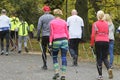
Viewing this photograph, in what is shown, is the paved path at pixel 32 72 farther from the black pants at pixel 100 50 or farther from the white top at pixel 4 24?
the white top at pixel 4 24

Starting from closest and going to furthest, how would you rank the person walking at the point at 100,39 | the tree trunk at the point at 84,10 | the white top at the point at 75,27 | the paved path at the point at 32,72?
1. the person walking at the point at 100,39
2. the paved path at the point at 32,72
3. the white top at the point at 75,27
4. the tree trunk at the point at 84,10

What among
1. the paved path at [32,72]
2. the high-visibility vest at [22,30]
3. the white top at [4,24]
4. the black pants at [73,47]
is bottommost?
the paved path at [32,72]

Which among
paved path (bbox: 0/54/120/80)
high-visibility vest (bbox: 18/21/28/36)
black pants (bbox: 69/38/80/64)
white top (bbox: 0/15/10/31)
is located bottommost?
paved path (bbox: 0/54/120/80)

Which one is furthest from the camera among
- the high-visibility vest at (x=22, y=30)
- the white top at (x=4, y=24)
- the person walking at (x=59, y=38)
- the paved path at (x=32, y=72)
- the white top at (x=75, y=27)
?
the high-visibility vest at (x=22, y=30)

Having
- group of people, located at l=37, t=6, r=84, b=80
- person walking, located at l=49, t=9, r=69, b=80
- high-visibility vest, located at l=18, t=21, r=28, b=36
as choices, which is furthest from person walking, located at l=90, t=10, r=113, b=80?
high-visibility vest, located at l=18, t=21, r=28, b=36

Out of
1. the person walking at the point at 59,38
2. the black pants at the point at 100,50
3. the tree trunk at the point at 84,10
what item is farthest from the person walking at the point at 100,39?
the tree trunk at the point at 84,10

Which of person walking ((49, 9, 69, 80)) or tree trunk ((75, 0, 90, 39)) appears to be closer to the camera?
person walking ((49, 9, 69, 80))

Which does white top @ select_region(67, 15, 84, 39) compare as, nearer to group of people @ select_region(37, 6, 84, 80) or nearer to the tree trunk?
group of people @ select_region(37, 6, 84, 80)

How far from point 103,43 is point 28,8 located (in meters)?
16.2

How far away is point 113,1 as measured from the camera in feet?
118

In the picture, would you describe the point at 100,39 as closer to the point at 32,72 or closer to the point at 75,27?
the point at 32,72

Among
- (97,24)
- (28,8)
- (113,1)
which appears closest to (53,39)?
(97,24)

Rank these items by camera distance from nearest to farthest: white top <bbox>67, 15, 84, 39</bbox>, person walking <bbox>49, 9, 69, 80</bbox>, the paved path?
person walking <bbox>49, 9, 69, 80</bbox>
the paved path
white top <bbox>67, 15, 84, 39</bbox>

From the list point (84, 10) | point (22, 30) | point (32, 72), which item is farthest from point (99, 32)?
point (84, 10)
